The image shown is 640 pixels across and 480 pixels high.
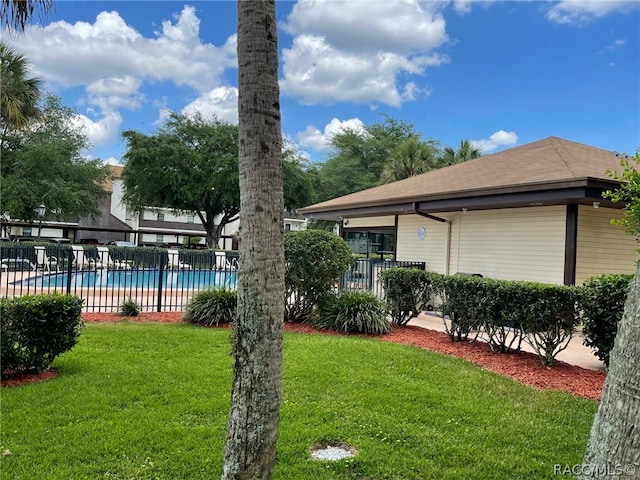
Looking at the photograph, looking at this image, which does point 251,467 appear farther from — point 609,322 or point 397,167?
point 397,167

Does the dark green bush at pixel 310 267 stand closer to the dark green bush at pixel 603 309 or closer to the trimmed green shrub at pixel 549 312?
the trimmed green shrub at pixel 549 312

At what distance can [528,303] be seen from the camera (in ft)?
19.3

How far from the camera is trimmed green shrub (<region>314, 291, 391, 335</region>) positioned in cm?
812

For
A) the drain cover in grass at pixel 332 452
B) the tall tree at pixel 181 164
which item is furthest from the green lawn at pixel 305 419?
the tall tree at pixel 181 164

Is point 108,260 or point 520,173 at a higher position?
point 520,173

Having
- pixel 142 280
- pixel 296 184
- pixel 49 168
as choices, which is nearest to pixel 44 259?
pixel 142 280

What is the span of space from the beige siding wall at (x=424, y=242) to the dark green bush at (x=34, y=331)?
962 centimetres

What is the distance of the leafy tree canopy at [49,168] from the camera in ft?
82.6

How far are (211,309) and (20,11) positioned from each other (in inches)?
221

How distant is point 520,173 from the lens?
10039mm

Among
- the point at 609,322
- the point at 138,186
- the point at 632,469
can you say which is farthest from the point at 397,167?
the point at 632,469

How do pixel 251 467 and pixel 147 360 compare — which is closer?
pixel 251 467

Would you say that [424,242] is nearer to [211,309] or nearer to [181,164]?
[211,309]

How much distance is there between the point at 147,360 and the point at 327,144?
110ft
